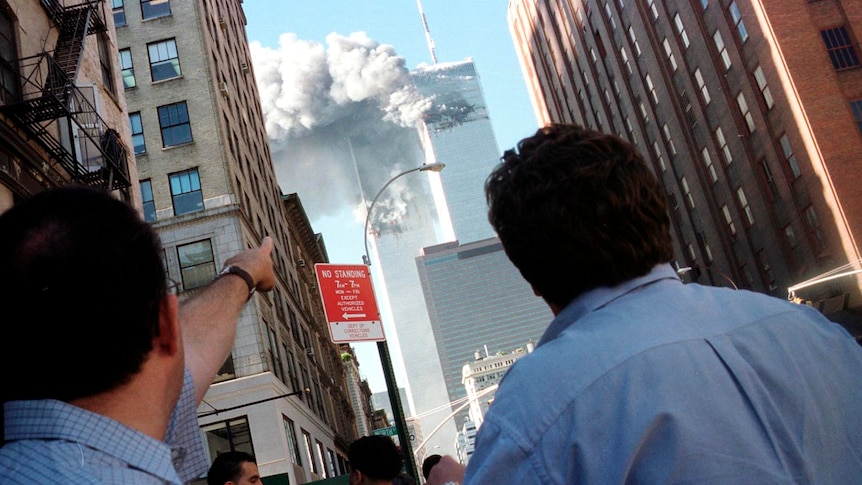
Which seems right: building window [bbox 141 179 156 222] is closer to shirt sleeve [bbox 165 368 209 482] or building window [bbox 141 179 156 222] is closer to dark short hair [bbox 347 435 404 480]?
dark short hair [bbox 347 435 404 480]

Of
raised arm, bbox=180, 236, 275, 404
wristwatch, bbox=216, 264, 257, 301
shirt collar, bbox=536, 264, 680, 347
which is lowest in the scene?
shirt collar, bbox=536, 264, 680, 347

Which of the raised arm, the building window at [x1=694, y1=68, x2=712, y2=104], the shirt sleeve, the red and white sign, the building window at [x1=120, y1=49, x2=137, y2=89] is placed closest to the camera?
the shirt sleeve

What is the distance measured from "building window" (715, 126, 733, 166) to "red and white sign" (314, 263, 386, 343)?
34.8 meters

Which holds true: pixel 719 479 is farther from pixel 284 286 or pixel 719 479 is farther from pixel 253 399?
pixel 284 286

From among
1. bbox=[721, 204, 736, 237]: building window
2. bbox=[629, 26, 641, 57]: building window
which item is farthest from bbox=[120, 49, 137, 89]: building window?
bbox=[721, 204, 736, 237]: building window

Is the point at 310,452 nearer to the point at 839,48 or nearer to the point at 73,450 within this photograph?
the point at 839,48

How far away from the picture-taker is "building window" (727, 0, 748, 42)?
137 ft

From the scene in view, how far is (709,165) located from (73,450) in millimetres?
50891

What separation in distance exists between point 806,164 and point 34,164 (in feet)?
111

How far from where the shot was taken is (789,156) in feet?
131

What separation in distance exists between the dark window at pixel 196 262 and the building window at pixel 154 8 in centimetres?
1138

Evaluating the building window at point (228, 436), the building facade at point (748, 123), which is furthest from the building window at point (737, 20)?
the building window at point (228, 436)

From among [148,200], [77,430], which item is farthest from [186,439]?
[148,200]

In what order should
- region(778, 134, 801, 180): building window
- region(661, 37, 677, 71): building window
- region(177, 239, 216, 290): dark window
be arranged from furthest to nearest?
region(661, 37, 677, 71): building window → region(778, 134, 801, 180): building window → region(177, 239, 216, 290): dark window
